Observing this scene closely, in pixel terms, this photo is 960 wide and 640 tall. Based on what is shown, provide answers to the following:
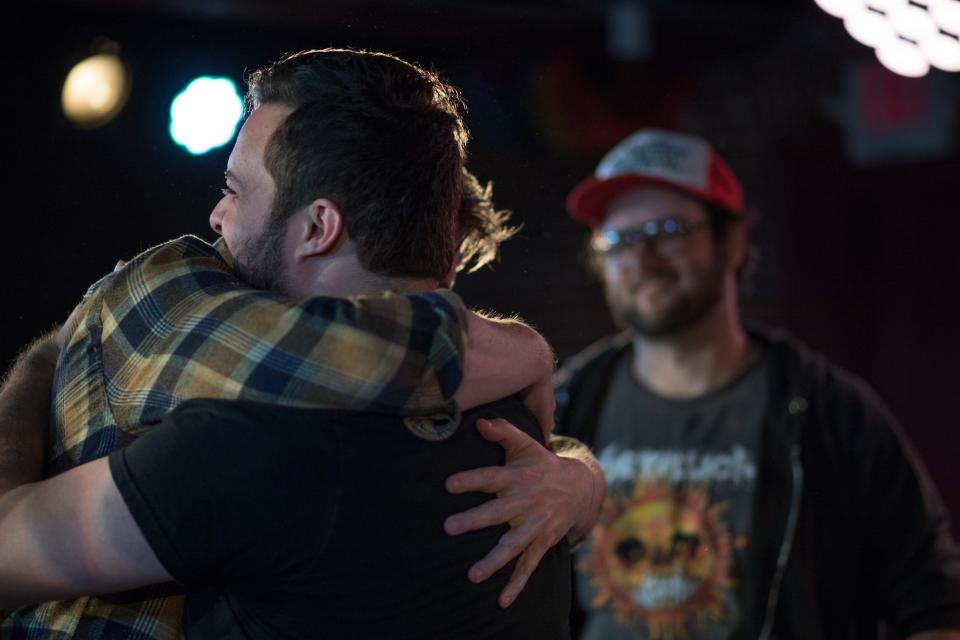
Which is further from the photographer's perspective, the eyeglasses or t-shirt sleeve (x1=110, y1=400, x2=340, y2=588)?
the eyeglasses

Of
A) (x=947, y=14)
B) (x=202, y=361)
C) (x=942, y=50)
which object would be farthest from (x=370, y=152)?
(x=942, y=50)

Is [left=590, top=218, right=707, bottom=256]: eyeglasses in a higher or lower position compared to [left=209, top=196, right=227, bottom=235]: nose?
lower

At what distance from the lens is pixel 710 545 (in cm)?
312

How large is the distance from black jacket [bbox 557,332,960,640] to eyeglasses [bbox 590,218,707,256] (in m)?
0.64

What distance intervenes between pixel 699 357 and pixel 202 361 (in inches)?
93.5

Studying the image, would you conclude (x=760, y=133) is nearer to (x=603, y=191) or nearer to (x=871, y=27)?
(x=603, y=191)

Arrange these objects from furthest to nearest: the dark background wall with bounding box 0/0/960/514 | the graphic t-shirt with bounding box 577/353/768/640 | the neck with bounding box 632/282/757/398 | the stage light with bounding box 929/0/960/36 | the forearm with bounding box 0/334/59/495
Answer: the dark background wall with bounding box 0/0/960/514 → the neck with bounding box 632/282/757/398 → the graphic t-shirt with bounding box 577/353/768/640 → the stage light with bounding box 929/0/960/36 → the forearm with bounding box 0/334/59/495

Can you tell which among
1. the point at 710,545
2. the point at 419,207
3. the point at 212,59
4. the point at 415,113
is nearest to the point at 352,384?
the point at 419,207

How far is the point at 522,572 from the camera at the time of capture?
1.46m

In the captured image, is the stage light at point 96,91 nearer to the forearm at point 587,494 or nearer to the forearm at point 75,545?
the forearm at point 587,494

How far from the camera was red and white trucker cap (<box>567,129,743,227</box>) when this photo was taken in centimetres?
356

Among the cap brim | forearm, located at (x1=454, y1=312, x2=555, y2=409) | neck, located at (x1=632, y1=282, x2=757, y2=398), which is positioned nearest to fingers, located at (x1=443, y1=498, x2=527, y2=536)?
forearm, located at (x1=454, y1=312, x2=555, y2=409)

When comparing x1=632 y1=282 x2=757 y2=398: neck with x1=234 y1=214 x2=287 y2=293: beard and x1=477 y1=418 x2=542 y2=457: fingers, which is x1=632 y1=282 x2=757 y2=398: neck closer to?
x1=477 y1=418 x2=542 y2=457: fingers

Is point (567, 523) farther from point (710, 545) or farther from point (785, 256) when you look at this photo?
point (785, 256)
